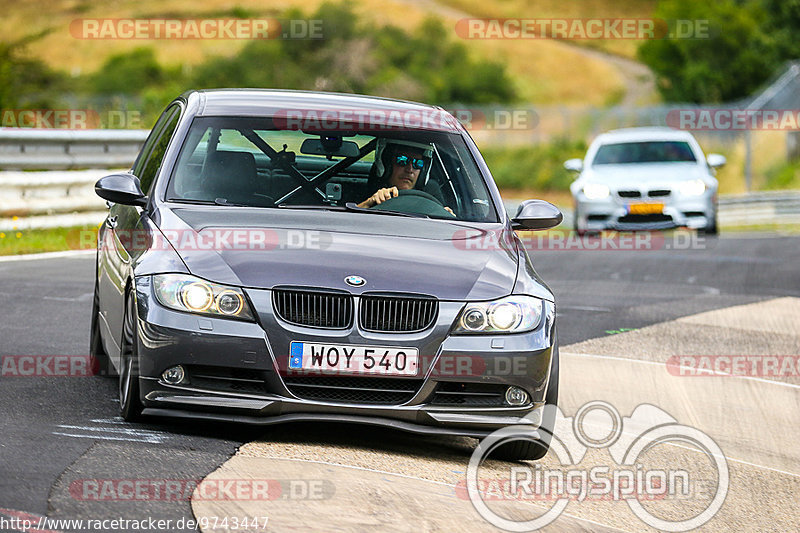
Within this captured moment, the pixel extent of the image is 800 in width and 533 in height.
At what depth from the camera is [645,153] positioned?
22.2 meters

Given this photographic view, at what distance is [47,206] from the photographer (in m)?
16.4

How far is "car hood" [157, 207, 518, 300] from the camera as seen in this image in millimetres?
6152

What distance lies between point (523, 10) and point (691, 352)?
119m

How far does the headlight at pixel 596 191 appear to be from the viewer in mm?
20562

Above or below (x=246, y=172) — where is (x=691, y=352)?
below

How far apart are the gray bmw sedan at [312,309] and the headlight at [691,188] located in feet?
45.5

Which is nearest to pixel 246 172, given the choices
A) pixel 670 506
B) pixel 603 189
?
pixel 670 506

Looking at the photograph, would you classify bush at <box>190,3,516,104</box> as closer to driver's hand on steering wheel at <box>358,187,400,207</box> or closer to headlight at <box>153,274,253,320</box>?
driver's hand on steering wheel at <box>358,187,400,207</box>

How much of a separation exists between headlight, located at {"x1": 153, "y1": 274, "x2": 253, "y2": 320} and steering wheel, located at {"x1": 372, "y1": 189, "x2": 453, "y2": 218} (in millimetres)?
1369

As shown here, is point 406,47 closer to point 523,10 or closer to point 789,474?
point 523,10
